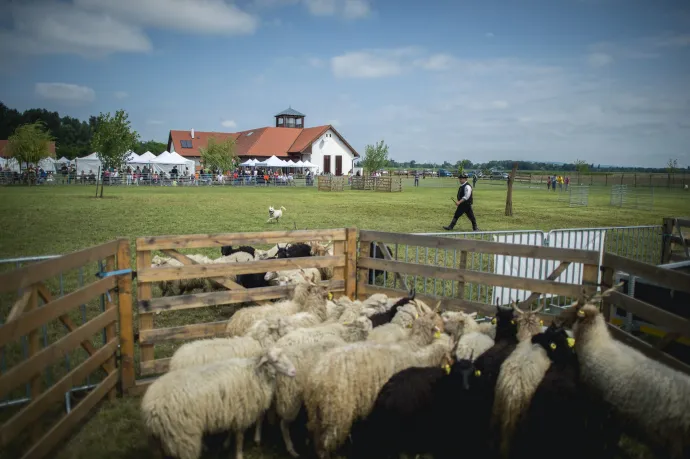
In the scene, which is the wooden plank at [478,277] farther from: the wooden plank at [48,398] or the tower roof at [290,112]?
the tower roof at [290,112]

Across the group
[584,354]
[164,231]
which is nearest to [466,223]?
[164,231]

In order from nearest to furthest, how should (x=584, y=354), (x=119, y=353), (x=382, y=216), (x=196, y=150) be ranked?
(x=584, y=354), (x=119, y=353), (x=382, y=216), (x=196, y=150)

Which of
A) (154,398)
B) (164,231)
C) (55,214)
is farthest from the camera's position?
(55,214)

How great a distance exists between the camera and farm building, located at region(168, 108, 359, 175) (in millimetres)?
65312

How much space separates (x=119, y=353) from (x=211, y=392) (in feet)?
6.88

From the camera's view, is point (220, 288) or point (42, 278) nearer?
point (42, 278)

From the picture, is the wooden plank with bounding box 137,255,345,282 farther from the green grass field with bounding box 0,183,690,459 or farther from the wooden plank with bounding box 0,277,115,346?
the green grass field with bounding box 0,183,690,459

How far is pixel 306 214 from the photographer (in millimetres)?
22531

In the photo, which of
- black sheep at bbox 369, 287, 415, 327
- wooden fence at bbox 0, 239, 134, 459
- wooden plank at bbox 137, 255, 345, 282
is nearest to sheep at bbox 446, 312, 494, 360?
black sheep at bbox 369, 287, 415, 327

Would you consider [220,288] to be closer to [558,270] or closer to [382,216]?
[558,270]

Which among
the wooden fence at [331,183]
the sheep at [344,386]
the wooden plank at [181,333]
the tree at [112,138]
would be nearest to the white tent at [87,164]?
the tree at [112,138]

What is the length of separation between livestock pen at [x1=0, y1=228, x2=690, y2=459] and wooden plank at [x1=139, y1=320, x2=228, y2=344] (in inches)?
0.5

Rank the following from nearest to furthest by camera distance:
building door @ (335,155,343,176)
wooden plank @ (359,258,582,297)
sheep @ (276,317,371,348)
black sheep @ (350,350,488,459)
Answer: black sheep @ (350,350,488,459) < sheep @ (276,317,371,348) < wooden plank @ (359,258,582,297) < building door @ (335,155,343,176)

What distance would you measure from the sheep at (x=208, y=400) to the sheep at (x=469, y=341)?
1.99 m
